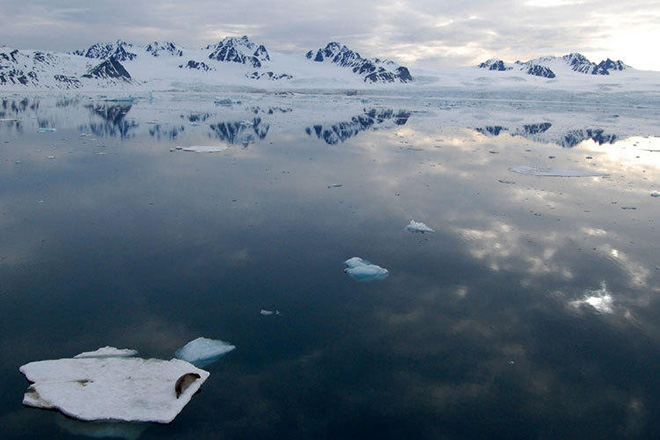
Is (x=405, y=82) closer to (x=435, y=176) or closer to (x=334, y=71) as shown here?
(x=334, y=71)

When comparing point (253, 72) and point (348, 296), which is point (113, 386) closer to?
point (348, 296)

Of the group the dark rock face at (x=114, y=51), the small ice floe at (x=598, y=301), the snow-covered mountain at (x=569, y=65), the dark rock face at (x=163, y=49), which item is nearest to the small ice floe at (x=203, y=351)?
the small ice floe at (x=598, y=301)

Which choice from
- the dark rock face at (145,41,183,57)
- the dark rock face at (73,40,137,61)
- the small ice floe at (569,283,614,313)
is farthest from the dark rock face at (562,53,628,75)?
the small ice floe at (569,283,614,313)

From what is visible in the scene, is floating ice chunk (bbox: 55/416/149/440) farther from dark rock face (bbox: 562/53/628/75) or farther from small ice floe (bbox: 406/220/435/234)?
dark rock face (bbox: 562/53/628/75)

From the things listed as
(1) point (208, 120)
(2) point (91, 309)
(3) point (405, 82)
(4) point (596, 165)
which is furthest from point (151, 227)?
(3) point (405, 82)

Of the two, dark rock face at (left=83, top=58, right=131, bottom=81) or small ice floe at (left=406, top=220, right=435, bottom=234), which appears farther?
dark rock face at (left=83, top=58, right=131, bottom=81)

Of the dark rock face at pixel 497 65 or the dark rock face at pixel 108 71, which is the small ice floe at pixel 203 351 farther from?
the dark rock face at pixel 497 65

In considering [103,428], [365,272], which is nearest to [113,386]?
[103,428]
